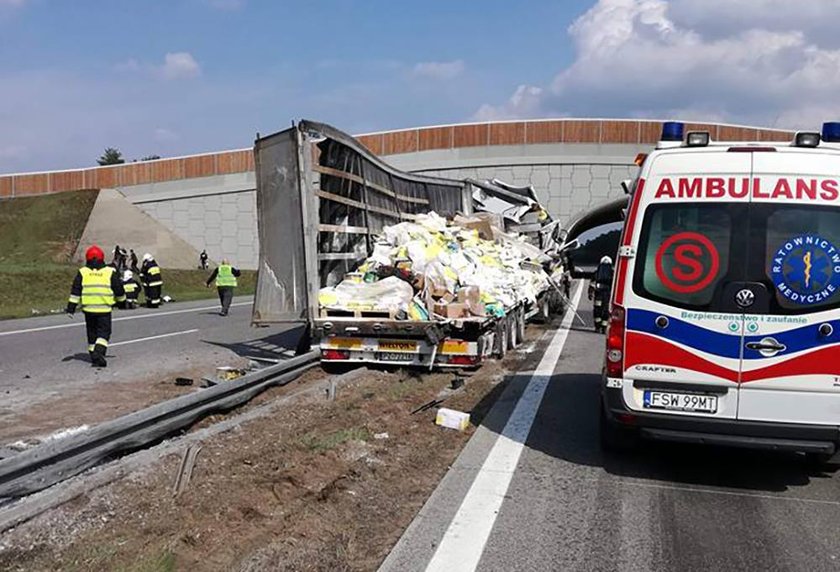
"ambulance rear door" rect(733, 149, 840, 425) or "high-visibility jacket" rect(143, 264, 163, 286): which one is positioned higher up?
"ambulance rear door" rect(733, 149, 840, 425)

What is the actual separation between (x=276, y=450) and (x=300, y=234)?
4208 millimetres

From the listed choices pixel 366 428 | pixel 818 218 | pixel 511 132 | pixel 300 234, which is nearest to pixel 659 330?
pixel 818 218

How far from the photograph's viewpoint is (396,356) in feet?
31.7

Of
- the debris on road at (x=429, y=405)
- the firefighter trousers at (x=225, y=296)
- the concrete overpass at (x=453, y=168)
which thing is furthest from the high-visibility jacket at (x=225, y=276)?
the concrete overpass at (x=453, y=168)

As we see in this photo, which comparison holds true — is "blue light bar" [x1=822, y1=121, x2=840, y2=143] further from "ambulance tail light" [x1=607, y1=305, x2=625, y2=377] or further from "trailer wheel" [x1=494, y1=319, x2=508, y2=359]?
"trailer wheel" [x1=494, y1=319, x2=508, y2=359]

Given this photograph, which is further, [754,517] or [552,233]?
[552,233]

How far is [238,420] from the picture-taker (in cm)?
646

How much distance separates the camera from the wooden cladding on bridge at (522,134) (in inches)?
1649

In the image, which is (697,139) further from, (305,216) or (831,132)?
(305,216)

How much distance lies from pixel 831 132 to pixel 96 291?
9.36m

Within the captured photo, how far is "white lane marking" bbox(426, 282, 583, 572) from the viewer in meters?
4.07

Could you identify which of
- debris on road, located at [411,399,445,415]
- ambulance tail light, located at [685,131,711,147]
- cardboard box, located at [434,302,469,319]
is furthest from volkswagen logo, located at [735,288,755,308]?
cardboard box, located at [434,302,469,319]

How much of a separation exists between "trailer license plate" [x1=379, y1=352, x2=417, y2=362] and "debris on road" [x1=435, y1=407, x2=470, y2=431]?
101 inches

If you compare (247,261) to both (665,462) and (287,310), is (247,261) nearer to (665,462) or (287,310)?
(287,310)
